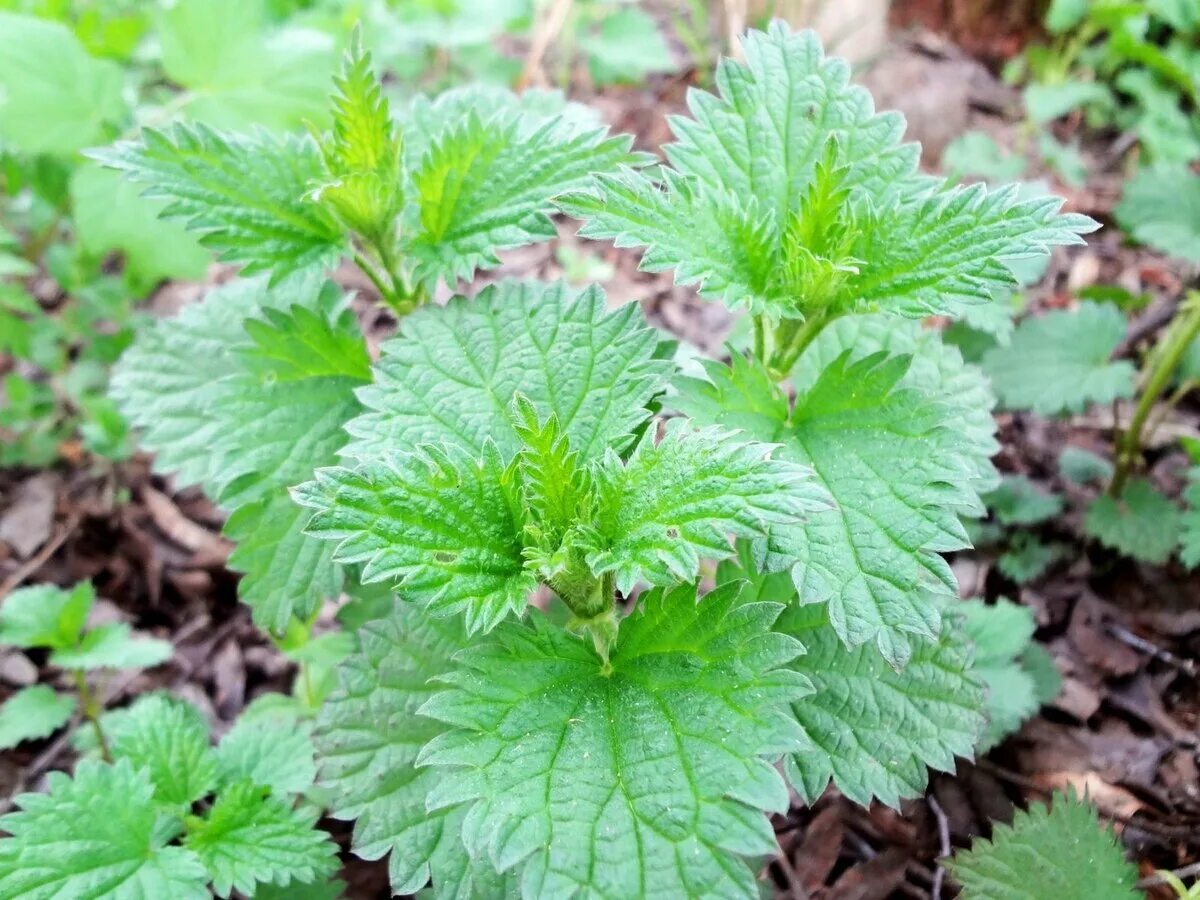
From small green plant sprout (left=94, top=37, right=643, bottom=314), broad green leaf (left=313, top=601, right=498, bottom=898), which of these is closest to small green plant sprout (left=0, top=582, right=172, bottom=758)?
broad green leaf (left=313, top=601, right=498, bottom=898)

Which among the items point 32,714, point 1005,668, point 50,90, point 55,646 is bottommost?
point 32,714

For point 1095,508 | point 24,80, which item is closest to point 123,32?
point 24,80

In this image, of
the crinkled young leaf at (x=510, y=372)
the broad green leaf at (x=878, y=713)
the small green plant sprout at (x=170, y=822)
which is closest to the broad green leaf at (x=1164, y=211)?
the broad green leaf at (x=878, y=713)

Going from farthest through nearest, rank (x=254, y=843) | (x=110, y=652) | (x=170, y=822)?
(x=110, y=652), (x=170, y=822), (x=254, y=843)

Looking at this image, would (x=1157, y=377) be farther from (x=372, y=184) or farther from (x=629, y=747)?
(x=372, y=184)

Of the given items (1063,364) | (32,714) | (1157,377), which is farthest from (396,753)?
(1157,377)

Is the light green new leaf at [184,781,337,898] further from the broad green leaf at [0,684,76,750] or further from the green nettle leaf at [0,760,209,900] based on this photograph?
the broad green leaf at [0,684,76,750]
